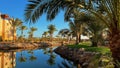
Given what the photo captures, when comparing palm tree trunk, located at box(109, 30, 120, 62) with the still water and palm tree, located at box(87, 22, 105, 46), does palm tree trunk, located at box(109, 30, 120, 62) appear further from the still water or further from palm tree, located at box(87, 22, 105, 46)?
palm tree, located at box(87, 22, 105, 46)

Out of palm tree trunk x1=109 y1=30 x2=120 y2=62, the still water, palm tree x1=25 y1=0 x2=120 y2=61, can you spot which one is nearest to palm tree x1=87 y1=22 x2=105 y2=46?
the still water

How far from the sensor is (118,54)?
959cm

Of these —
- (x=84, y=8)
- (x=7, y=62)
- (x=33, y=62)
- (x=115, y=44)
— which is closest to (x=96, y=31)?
(x=33, y=62)

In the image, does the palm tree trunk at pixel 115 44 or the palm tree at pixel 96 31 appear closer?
the palm tree trunk at pixel 115 44

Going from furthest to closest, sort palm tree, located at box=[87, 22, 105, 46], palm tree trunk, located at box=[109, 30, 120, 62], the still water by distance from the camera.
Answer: palm tree, located at box=[87, 22, 105, 46] < the still water < palm tree trunk, located at box=[109, 30, 120, 62]

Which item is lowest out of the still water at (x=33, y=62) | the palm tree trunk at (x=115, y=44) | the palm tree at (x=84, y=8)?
the still water at (x=33, y=62)

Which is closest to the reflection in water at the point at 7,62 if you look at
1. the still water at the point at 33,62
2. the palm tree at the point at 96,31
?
the still water at the point at 33,62

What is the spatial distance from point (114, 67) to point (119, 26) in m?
1.75

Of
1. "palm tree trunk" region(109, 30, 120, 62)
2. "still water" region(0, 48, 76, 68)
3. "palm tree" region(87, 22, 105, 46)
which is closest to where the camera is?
"palm tree trunk" region(109, 30, 120, 62)

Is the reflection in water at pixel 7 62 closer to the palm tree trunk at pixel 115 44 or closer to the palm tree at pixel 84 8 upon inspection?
the palm tree at pixel 84 8

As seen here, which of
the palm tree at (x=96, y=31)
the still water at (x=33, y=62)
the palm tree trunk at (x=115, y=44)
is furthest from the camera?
the palm tree at (x=96, y=31)

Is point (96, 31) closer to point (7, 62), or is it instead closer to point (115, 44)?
point (7, 62)

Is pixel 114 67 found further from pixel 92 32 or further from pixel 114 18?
pixel 92 32

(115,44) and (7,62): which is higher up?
(115,44)
